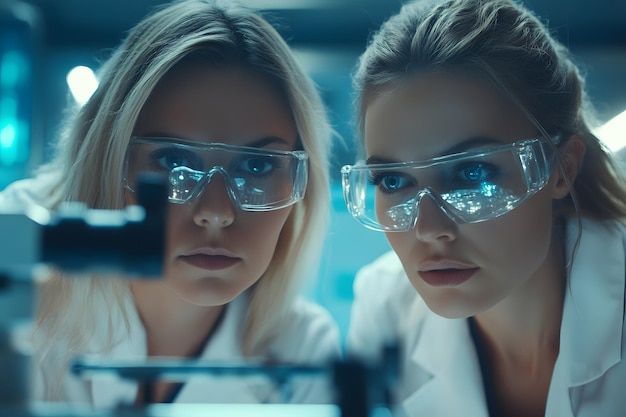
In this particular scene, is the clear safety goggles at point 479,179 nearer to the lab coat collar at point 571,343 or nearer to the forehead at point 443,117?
the forehead at point 443,117

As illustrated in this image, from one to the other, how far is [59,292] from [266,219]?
45cm

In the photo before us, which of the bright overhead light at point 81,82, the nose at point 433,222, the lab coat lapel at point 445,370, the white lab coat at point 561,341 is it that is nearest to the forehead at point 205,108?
the bright overhead light at point 81,82

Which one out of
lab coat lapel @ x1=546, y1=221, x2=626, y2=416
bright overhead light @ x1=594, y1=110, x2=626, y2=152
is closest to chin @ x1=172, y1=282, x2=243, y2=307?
lab coat lapel @ x1=546, y1=221, x2=626, y2=416

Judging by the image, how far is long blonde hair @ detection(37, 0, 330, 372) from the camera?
1229 millimetres

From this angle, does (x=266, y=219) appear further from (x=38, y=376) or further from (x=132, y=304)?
(x=38, y=376)

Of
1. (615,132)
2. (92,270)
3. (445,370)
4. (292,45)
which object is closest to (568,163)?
(615,132)

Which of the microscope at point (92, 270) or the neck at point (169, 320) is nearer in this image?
the microscope at point (92, 270)

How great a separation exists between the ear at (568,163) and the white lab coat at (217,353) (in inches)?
22.8

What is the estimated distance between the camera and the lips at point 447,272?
1201 millimetres

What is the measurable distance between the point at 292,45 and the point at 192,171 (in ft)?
1.18

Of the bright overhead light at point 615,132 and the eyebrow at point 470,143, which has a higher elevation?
the bright overhead light at point 615,132

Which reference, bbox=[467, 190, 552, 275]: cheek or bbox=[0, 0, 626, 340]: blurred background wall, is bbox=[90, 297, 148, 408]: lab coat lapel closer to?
bbox=[0, 0, 626, 340]: blurred background wall

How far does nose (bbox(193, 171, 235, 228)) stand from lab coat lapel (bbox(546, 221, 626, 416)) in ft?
2.41

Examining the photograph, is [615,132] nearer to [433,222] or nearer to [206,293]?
[433,222]
